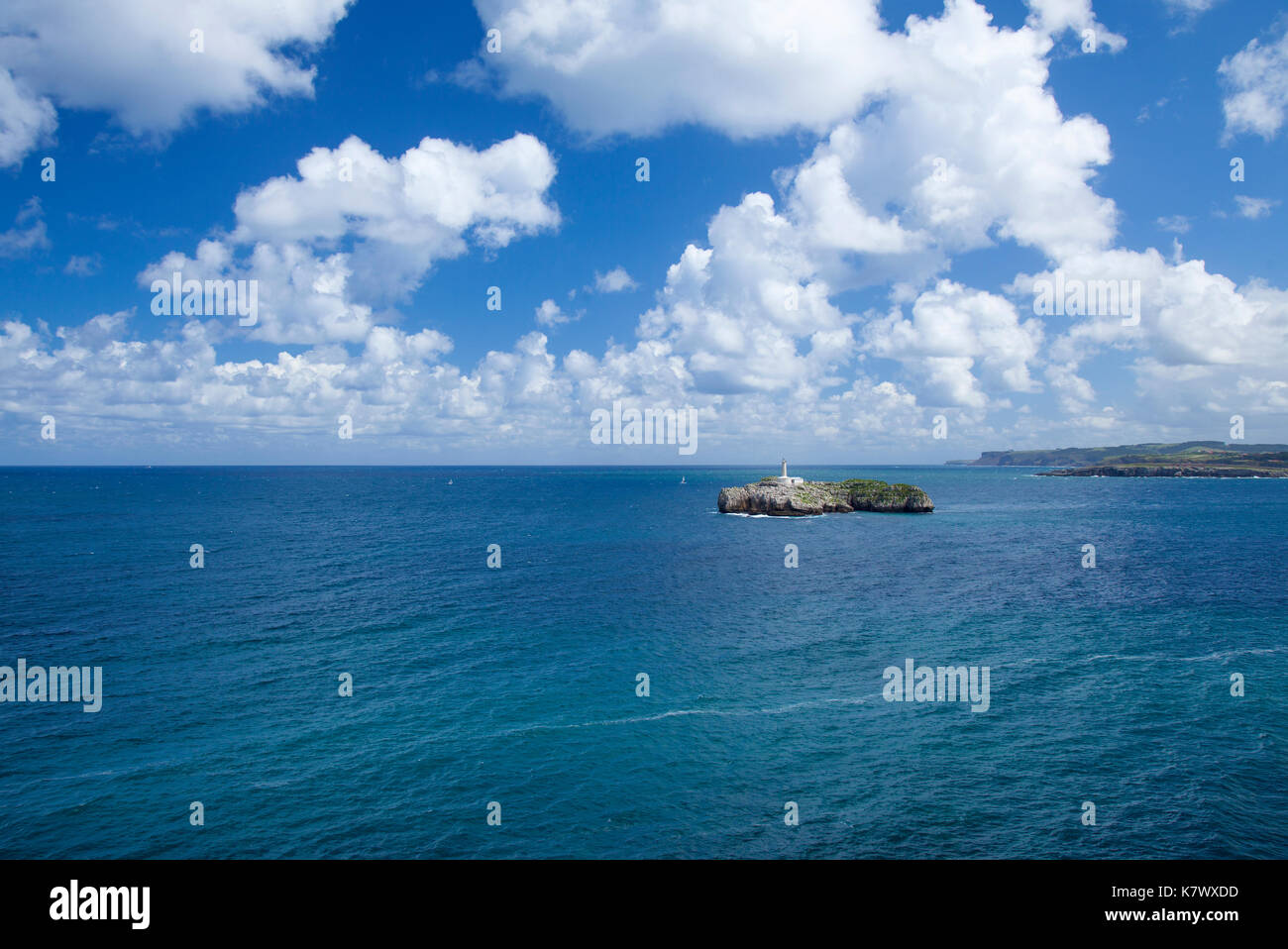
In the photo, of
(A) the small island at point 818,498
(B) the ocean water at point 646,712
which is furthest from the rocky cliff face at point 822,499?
(B) the ocean water at point 646,712

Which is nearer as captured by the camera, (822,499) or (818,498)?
(818,498)

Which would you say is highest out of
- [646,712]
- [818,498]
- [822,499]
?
[818,498]

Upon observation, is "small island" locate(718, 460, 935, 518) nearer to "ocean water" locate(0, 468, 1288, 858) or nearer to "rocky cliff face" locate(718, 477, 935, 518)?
"rocky cliff face" locate(718, 477, 935, 518)

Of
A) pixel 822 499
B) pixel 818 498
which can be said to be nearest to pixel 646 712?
pixel 818 498

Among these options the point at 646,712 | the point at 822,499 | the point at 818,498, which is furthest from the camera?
the point at 822,499

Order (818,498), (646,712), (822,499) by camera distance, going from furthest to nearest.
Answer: (822,499) → (818,498) → (646,712)

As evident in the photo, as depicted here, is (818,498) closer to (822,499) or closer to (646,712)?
(822,499)

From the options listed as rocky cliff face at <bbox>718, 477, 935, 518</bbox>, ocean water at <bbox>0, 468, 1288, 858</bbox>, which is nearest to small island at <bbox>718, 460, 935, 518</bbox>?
rocky cliff face at <bbox>718, 477, 935, 518</bbox>

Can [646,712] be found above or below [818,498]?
below
